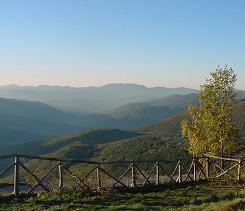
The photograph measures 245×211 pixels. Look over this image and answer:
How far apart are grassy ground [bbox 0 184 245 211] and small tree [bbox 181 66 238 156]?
16.1 m

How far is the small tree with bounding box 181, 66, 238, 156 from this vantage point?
38.2 m

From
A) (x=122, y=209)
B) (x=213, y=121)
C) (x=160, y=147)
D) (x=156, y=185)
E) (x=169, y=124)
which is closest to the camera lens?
(x=122, y=209)

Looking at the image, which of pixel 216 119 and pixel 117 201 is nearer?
pixel 117 201

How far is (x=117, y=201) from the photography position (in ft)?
65.8

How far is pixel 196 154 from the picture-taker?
4016 centimetres

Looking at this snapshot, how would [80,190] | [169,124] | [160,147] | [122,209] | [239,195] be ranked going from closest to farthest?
[122,209]
[239,195]
[80,190]
[160,147]
[169,124]

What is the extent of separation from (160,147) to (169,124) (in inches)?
3001

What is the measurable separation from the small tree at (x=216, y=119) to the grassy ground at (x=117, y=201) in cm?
1610

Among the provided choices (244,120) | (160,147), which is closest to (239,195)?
(160,147)

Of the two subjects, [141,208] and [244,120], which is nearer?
[141,208]

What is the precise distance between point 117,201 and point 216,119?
1998 cm

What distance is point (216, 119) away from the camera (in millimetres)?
37969

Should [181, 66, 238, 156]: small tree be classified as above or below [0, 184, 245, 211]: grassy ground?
above

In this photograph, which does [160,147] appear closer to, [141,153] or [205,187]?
[141,153]
